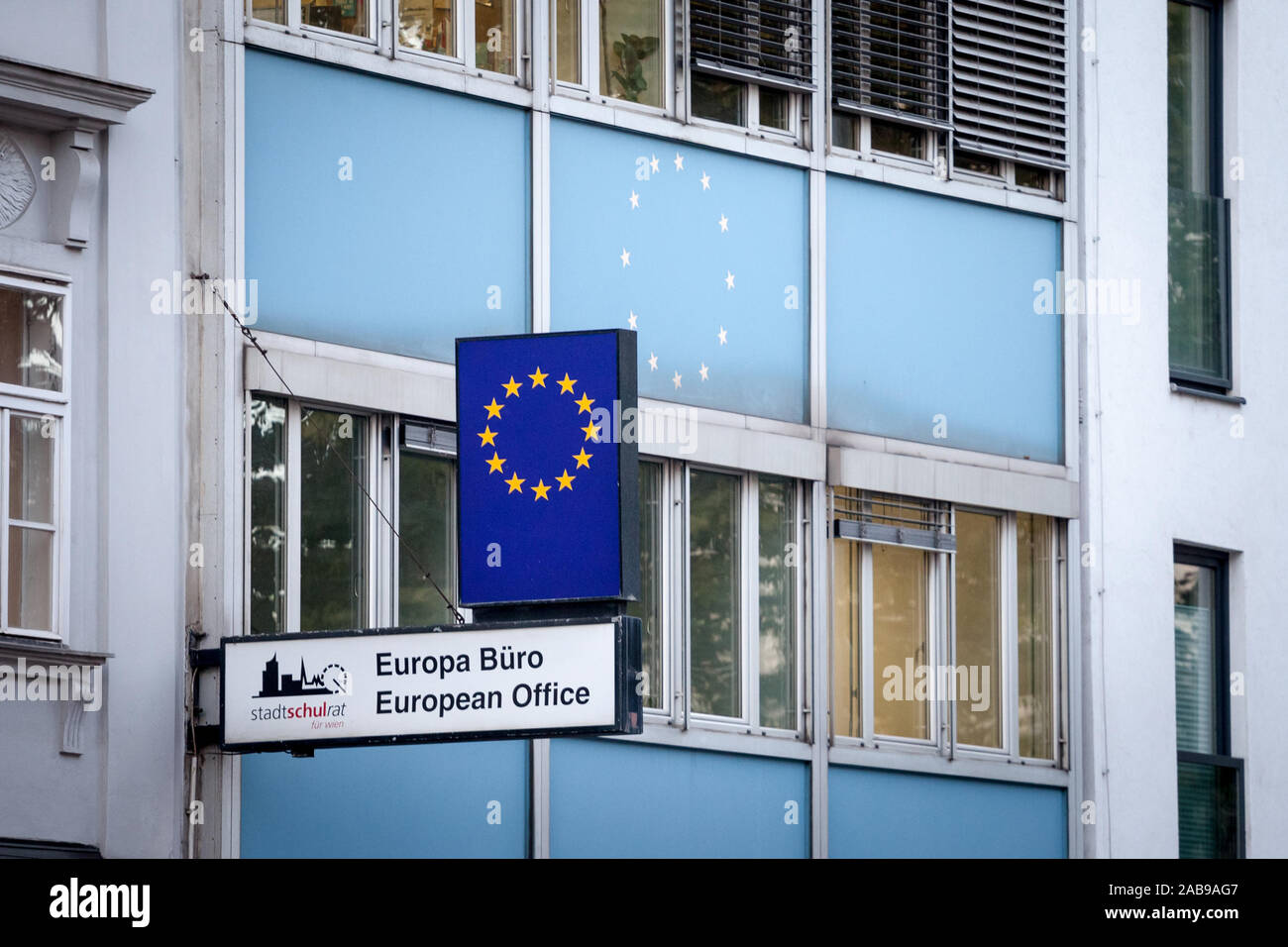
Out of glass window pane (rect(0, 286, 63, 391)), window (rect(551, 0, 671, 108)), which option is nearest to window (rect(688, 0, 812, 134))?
window (rect(551, 0, 671, 108))

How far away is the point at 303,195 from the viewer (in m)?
18.4

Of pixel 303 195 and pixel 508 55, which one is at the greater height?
pixel 508 55

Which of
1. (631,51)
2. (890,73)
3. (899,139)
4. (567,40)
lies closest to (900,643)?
(899,139)

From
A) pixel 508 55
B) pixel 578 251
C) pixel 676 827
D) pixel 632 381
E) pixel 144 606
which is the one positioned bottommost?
pixel 676 827

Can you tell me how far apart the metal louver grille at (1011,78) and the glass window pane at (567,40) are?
12.1ft

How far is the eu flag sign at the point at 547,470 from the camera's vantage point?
16.1 meters

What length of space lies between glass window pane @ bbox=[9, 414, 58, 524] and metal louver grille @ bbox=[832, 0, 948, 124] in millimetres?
7585

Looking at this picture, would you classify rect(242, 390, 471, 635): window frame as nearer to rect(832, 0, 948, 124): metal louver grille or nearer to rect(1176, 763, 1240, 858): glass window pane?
rect(832, 0, 948, 124): metal louver grille

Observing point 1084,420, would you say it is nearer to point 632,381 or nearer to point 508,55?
point 508,55

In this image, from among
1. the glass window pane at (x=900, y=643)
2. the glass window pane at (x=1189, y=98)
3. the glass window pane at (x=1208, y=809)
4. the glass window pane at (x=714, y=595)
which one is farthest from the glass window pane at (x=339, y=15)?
the glass window pane at (x=1208, y=809)

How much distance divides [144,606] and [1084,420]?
8.92m

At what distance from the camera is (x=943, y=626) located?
2186 cm

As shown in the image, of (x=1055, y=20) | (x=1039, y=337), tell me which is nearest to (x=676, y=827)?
(x=1039, y=337)

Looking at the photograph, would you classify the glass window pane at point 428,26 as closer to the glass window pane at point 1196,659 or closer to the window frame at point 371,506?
the window frame at point 371,506
